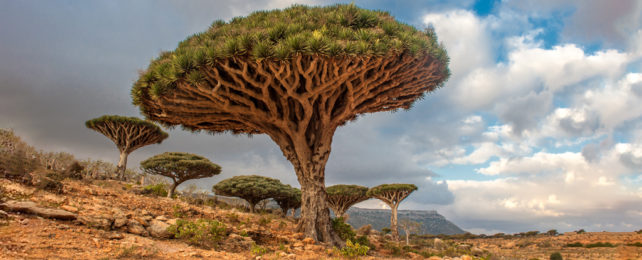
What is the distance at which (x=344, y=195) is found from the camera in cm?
3738

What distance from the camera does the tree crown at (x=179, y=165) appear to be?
2870 cm

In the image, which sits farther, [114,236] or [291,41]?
[291,41]

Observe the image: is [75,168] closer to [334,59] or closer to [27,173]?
[27,173]

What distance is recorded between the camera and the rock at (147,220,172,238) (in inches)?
302

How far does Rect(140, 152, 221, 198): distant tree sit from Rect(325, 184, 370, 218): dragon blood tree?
13.7 m

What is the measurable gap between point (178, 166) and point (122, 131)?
710cm

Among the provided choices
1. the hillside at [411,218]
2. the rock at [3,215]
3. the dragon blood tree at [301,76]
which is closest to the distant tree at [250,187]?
the dragon blood tree at [301,76]

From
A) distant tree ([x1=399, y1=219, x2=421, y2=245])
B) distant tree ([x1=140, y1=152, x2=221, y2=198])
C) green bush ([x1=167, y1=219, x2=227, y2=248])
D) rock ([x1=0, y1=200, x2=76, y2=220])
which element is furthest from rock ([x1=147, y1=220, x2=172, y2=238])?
distant tree ([x1=399, y1=219, x2=421, y2=245])

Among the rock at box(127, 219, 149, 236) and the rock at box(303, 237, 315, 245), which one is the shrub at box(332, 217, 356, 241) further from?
the rock at box(127, 219, 149, 236)

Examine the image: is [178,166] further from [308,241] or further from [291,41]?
[291,41]

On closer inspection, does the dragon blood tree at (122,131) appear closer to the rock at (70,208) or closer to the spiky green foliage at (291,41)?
the spiky green foliage at (291,41)

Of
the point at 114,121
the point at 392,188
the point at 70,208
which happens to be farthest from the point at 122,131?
the point at 392,188

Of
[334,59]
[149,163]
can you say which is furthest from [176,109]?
[149,163]

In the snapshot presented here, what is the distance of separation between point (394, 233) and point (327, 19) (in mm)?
27428
